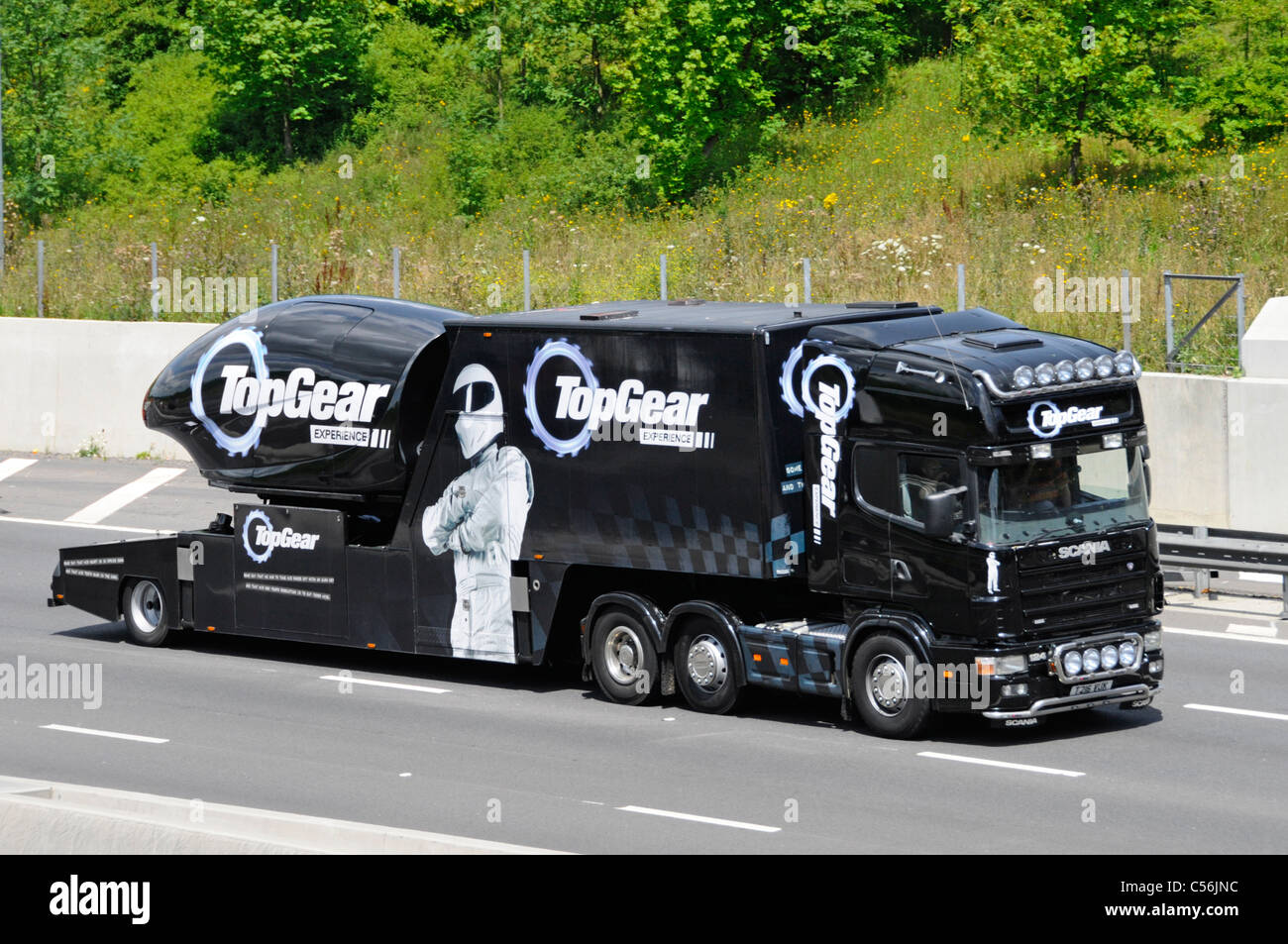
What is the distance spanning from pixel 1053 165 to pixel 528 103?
15.8 meters

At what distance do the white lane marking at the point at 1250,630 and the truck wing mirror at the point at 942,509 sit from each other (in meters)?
6.00

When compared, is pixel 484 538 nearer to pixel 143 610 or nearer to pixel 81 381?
pixel 143 610

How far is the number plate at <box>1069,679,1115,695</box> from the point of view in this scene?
527 inches

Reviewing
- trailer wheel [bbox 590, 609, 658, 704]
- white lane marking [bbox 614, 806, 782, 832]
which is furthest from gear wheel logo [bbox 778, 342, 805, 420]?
white lane marking [bbox 614, 806, 782, 832]

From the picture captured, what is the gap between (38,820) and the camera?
321 inches

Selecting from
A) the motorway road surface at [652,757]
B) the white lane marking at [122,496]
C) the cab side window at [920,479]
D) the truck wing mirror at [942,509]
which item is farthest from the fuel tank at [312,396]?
the white lane marking at [122,496]

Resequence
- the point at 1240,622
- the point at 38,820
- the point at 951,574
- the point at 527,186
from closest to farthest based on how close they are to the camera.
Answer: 1. the point at 38,820
2. the point at 951,574
3. the point at 1240,622
4. the point at 527,186

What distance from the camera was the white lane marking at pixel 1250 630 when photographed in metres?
17.7

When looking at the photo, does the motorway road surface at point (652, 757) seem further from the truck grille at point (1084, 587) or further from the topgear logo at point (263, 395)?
the topgear logo at point (263, 395)

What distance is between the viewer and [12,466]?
30.2m

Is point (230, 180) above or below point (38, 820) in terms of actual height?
above

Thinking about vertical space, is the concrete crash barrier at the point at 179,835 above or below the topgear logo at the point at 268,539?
below

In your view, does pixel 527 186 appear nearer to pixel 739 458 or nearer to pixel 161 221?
pixel 161 221

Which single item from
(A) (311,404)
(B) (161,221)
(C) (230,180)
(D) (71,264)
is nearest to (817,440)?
(A) (311,404)
